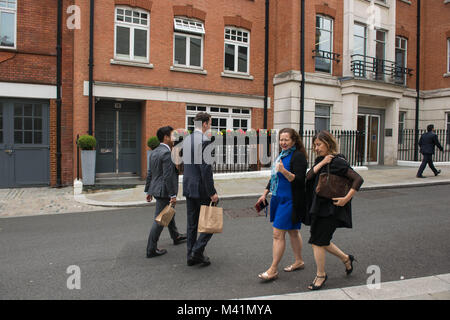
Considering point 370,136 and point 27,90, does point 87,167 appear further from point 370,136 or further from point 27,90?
point 370,136

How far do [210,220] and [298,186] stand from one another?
1.15 metres

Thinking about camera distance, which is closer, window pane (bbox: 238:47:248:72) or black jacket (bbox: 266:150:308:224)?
black jacket (bbox: 266:150:308:224)

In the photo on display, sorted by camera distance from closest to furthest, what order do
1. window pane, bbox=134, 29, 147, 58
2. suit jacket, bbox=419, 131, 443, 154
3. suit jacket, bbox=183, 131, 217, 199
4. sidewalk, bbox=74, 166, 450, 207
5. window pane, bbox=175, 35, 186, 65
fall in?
suit jacket, bbox=183, 131, 217, 199 < sidewalk, bbox=74, 166, 450, 207 < suit jacket, bbox=419, 131, 443, 154 < window pane, bbox=134, 29, 147, 58 < window pane, bbox=175, 35, 186, 65

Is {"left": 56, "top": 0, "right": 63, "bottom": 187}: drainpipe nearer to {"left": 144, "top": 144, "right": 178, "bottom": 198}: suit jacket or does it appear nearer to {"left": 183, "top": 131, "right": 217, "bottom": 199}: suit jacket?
Result: {"left": 144, "top": 144, "right": 178, "bottom": 198}: suit jacket

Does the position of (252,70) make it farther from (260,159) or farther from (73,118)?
(73,118)

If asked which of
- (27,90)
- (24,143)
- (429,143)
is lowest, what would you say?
(24,143)

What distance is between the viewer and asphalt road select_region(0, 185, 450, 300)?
3609mm

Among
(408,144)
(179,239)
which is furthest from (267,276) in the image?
(408,144)

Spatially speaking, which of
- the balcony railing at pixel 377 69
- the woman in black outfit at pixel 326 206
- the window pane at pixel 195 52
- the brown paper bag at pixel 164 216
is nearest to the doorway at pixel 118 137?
the window pane at pixel 195 52

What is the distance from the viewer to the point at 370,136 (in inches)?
666

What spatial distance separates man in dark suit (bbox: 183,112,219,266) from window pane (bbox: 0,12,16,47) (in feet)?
33.6

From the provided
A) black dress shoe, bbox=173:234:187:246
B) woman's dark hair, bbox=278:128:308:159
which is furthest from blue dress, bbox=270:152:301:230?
black dress shoe, bbox=173:234:187:246

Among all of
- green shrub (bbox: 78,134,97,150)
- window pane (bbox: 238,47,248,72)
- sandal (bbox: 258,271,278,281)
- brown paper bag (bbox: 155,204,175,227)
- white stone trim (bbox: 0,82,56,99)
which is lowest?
sandal (bbox: 258,271,278,281)

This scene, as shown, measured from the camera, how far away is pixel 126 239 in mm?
5512
